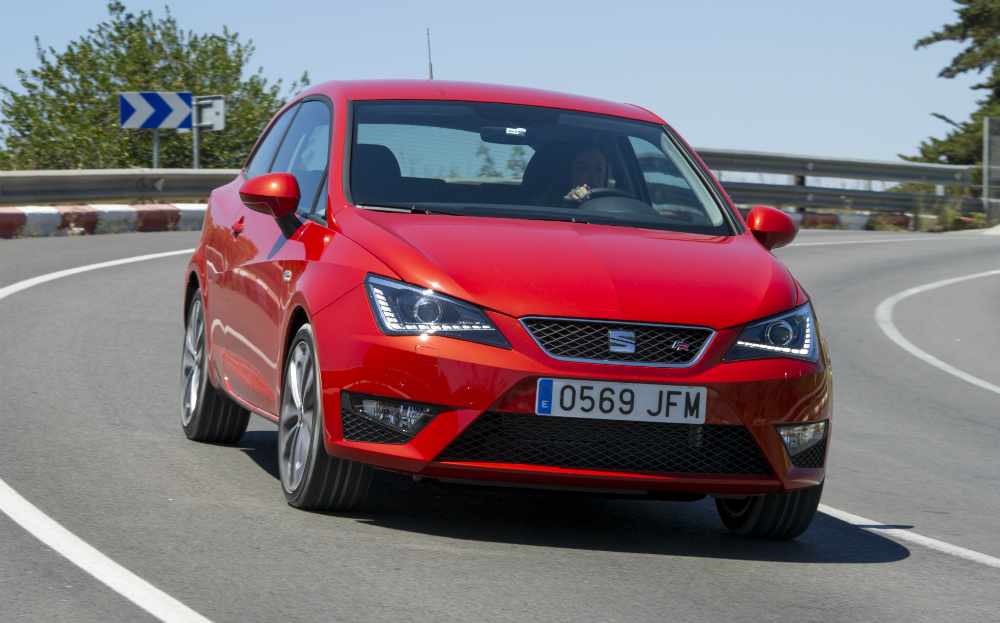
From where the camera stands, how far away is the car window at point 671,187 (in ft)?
19.9

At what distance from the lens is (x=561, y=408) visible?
4789 millimetres

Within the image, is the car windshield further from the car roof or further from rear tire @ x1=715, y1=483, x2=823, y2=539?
rear tire @ x1=715, y1=483, x2=823, y2=539

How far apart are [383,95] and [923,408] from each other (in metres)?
4.91

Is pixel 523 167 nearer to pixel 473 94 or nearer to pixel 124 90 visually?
pixel 473 94

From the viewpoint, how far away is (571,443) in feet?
16.0

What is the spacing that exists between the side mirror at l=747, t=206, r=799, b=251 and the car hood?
389mm

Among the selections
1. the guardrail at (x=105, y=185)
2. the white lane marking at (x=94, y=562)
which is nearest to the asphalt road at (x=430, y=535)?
the white lane marking at (x=94, y=562)

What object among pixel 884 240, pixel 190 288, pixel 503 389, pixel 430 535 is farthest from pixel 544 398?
pixel 884 240

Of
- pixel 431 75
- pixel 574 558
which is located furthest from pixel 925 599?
pixel 431 75

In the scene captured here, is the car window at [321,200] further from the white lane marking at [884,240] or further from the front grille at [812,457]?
the white lane marking at [884,240]

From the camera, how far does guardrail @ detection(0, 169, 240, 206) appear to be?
18531 millimetres

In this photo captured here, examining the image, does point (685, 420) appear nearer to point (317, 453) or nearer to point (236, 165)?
point (317, 453)

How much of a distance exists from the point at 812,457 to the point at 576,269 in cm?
110

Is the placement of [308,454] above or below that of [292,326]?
below
